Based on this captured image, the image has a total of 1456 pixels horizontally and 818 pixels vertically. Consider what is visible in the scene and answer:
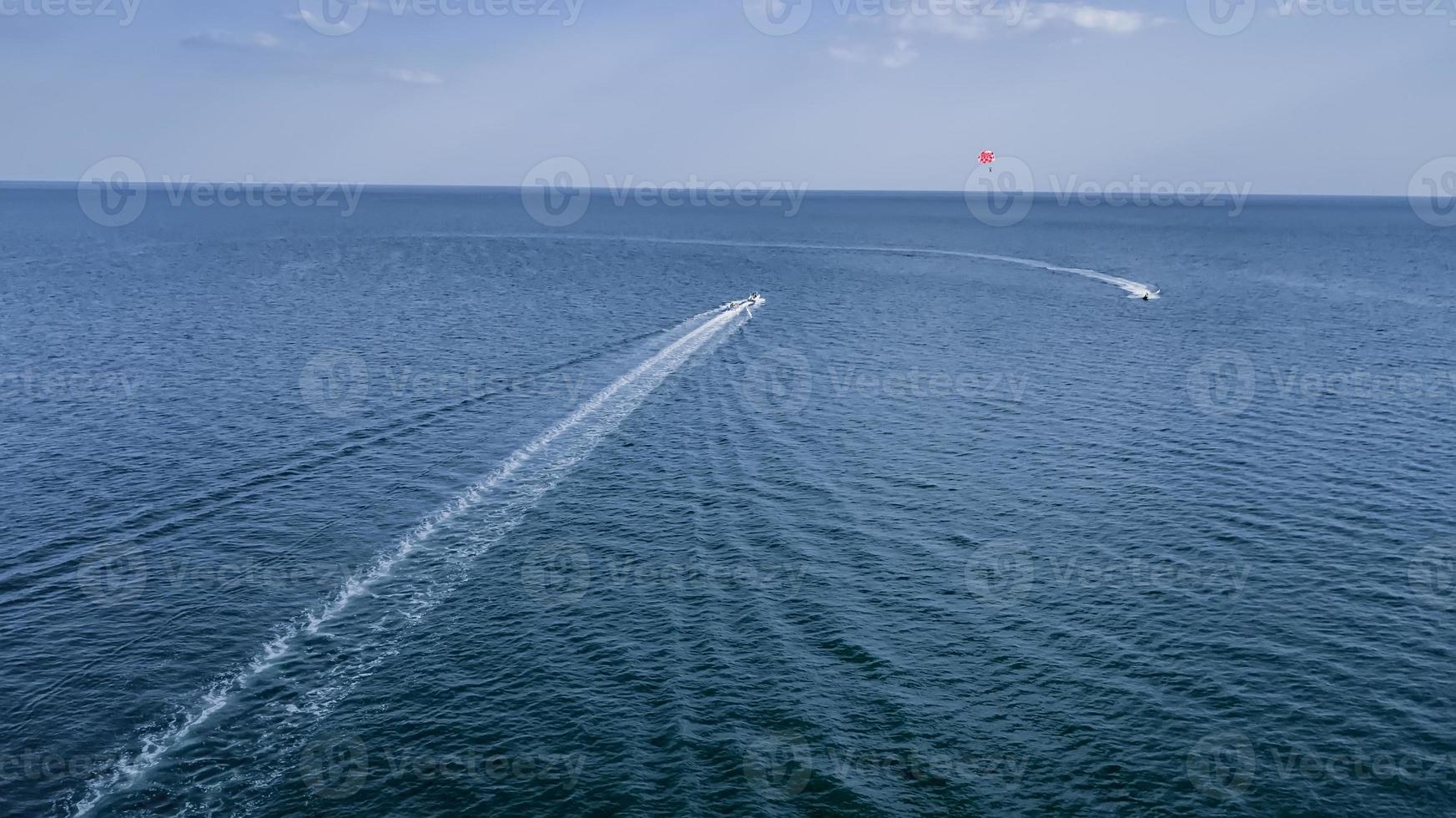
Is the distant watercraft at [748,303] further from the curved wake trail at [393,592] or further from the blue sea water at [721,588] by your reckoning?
the curved wake trail at [393,592]

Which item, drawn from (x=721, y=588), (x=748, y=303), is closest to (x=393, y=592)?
(x=721, y=588)

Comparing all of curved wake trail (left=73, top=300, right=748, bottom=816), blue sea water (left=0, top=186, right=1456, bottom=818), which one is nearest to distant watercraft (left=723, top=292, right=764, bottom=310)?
blue sea water (left=0, top=186, right=1456, bottom=818)

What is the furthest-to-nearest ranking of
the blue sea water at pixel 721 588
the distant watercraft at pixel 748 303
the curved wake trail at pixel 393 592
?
1. the distant watercraft at pixel 748 303
2. the curved wake trail at pixel 393 592
3. the blue sea water at pixel 721 588

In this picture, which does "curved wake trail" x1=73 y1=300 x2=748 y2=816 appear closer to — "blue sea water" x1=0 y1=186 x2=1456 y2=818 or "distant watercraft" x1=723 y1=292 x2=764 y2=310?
"blue sea water" x1=0 y1=186 x2=1456 y2=818

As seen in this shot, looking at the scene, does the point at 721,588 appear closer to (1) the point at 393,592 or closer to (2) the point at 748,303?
(1) the point at 393,592

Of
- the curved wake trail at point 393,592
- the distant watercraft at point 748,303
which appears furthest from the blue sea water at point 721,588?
the distant watercraft at point 748,303

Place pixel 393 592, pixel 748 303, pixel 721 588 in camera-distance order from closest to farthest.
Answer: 1. pixel 393 592
2. pixel 721 588
3. pixel 748 303
